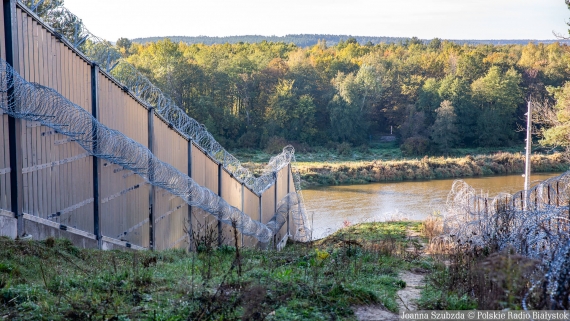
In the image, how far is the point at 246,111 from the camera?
70500 mm

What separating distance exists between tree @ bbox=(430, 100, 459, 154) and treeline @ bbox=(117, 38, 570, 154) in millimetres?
114

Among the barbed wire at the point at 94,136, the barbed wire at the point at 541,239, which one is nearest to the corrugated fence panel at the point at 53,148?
the barbed wire at the point at 94,136

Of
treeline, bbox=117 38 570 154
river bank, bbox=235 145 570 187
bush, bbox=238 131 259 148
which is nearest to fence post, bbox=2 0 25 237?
river bank, bbox=235 145 570 187

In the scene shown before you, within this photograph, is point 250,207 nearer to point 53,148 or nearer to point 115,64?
point 115,64

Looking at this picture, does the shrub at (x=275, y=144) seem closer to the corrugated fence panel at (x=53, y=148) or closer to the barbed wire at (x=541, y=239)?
the corrugated fence panel at (x=53, y=148)

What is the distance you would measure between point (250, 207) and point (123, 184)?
796cm

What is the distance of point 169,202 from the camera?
14.7 m

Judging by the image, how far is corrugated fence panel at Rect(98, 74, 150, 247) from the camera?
11352mm

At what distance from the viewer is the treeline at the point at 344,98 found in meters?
65.4

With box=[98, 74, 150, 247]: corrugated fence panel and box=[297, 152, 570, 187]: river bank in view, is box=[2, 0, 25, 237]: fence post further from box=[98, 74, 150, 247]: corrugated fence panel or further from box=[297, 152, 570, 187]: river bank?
box=[297, 152, 570, 187]: river bank

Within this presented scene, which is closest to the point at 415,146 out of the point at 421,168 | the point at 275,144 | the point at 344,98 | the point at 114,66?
the point at 421,168

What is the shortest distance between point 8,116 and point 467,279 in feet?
→ 23.1

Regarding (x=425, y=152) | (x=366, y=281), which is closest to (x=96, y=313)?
(x=366, y=281)

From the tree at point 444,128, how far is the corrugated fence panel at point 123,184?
182 feet
